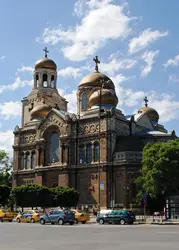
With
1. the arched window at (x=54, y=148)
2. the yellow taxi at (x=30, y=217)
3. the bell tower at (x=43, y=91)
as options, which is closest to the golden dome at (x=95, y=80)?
the bell tower at (x=43, y=91)

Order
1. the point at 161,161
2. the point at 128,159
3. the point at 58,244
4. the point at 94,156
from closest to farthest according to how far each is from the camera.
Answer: the point at 58,244 → the point at 161,161 → the point at 128,159 → the point at 94,156

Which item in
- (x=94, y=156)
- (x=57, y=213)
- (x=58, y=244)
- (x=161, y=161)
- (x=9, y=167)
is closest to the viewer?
(x=58, y=244)

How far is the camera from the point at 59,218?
3547 centimetres

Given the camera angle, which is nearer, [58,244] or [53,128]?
[58,244]

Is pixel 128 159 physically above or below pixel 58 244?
above

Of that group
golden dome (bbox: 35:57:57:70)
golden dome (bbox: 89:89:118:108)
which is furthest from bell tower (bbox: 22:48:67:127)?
golden dome (bbox: 89:89:118:108)

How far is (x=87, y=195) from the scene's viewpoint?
61.2m

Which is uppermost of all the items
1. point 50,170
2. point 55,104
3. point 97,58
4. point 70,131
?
point 97,58

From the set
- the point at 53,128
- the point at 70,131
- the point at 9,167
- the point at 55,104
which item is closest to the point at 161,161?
the point at 70,131

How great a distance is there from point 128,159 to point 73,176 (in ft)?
33.7

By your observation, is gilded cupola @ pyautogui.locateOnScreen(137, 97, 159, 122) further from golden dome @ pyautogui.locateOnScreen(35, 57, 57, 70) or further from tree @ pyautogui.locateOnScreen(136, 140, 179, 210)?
tree @ pyautogui.locateOnScreen(136, 140, 179, 210)

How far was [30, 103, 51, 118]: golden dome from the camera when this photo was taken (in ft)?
238

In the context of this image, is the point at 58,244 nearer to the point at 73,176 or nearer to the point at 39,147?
the point at 73,176

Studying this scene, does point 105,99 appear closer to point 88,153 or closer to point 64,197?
point 88,153
